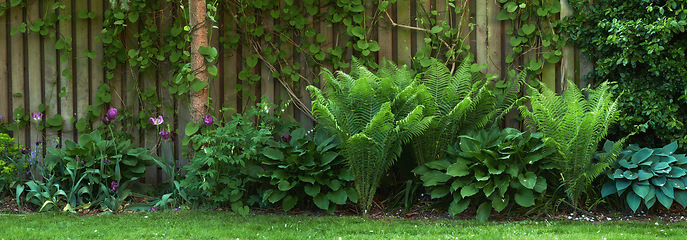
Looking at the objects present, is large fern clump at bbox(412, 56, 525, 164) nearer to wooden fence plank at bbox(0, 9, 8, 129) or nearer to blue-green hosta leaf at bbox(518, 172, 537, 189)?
blue-green hosta leaf at bbox(518, 172, 537, 189)

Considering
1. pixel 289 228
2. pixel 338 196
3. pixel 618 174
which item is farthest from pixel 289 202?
pixel 618 174

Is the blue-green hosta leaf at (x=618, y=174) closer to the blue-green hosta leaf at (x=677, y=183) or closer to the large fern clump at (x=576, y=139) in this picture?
the large fern clump at (x=576, y=139)

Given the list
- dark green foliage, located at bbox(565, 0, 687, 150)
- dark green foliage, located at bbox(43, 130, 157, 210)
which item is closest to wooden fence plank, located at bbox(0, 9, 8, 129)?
dark green foliage, located at bbox(43, 130, 157, 210)

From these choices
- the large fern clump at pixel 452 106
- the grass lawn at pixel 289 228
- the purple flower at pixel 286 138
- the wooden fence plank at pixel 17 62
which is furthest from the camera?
the wooden fence plank at pixel 17 62

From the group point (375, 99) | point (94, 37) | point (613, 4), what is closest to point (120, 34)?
point (94, 37)

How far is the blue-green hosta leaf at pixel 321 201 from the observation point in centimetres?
404

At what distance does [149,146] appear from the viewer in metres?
5.08

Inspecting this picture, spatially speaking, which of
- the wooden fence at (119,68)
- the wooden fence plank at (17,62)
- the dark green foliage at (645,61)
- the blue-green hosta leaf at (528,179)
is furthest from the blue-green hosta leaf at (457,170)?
the wooden fence plank at (17,62)

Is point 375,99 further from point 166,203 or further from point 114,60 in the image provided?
point 114,60

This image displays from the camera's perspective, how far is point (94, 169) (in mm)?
4430

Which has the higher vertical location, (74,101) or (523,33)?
(523,33)

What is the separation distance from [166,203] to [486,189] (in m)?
2.25

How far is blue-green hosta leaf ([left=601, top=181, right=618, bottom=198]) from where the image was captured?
3980mm

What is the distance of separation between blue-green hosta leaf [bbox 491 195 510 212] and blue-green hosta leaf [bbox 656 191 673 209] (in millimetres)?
945
